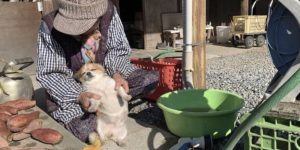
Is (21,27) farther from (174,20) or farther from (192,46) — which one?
(174,20)

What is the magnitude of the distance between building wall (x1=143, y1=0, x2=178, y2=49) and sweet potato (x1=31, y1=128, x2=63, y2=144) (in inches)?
311

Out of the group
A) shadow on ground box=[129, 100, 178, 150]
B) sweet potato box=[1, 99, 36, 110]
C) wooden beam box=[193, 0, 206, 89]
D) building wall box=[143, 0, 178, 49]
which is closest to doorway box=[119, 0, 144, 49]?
building wall box=[143, 0, 178, 49]

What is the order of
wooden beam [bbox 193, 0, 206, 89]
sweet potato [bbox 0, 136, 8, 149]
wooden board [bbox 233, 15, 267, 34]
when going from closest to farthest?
sweet potato [bbox 0, 136, 8, 149], wooden beam [bbox 193, 0, 206, 89], wooden board [bbox 233, 15, 267, 34]

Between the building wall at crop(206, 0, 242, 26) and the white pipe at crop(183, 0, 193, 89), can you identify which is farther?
the building wall at crop(206, 0, 242, 26)

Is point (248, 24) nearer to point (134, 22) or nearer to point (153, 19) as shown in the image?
point (153, 19)

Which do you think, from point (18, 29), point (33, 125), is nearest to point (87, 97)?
point (33, 125)

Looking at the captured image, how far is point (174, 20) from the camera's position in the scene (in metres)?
11.1

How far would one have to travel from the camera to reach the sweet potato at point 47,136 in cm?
266

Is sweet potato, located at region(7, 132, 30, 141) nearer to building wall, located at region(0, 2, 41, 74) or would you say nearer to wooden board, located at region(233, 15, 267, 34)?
building wall, located at region(0, 2, 41, 74)

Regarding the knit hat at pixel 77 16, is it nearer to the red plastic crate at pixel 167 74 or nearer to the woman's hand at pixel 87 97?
the woman's hand at pixel 87 97

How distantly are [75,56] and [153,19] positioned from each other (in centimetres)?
776

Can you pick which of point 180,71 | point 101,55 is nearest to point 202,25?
point 180,71

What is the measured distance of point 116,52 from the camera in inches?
135

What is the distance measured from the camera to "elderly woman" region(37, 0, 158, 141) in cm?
285
